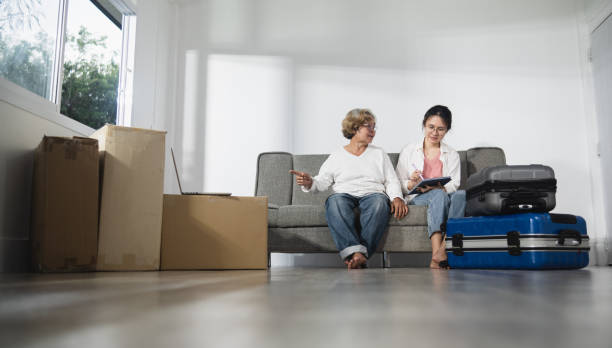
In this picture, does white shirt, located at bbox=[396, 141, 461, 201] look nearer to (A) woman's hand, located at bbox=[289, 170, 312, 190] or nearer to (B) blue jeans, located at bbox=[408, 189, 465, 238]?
(B) blue jeans, located at bbox=[408, 189, 465, 238]

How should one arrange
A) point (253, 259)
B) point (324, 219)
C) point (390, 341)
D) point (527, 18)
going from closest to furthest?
point (390, 341) < point (253, 259) < point (324, 219) < point (527, 18)

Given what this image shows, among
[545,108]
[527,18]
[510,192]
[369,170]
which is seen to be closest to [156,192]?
[369,170]

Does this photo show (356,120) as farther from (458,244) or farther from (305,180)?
(458,244)

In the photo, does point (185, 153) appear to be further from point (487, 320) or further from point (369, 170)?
point (487, 320)

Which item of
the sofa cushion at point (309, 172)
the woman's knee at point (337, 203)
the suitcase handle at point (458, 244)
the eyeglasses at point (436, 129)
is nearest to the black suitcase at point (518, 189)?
the suitcase handle at point (458, 244)

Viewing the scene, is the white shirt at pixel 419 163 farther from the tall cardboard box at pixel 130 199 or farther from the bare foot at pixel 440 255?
the tall cardboard box at pixel 130 199

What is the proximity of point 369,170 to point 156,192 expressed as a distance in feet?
3.93

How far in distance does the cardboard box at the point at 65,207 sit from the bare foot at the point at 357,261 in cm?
117

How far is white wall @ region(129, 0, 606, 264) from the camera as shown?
373cm

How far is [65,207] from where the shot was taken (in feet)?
6.17

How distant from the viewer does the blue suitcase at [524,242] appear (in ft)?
6.27

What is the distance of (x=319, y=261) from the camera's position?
140 inches

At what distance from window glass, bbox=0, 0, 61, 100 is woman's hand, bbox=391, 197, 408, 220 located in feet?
6.64

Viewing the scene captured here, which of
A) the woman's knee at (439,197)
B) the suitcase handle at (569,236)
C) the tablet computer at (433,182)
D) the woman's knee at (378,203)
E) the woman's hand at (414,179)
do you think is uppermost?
the woman's hand at (414,179)
